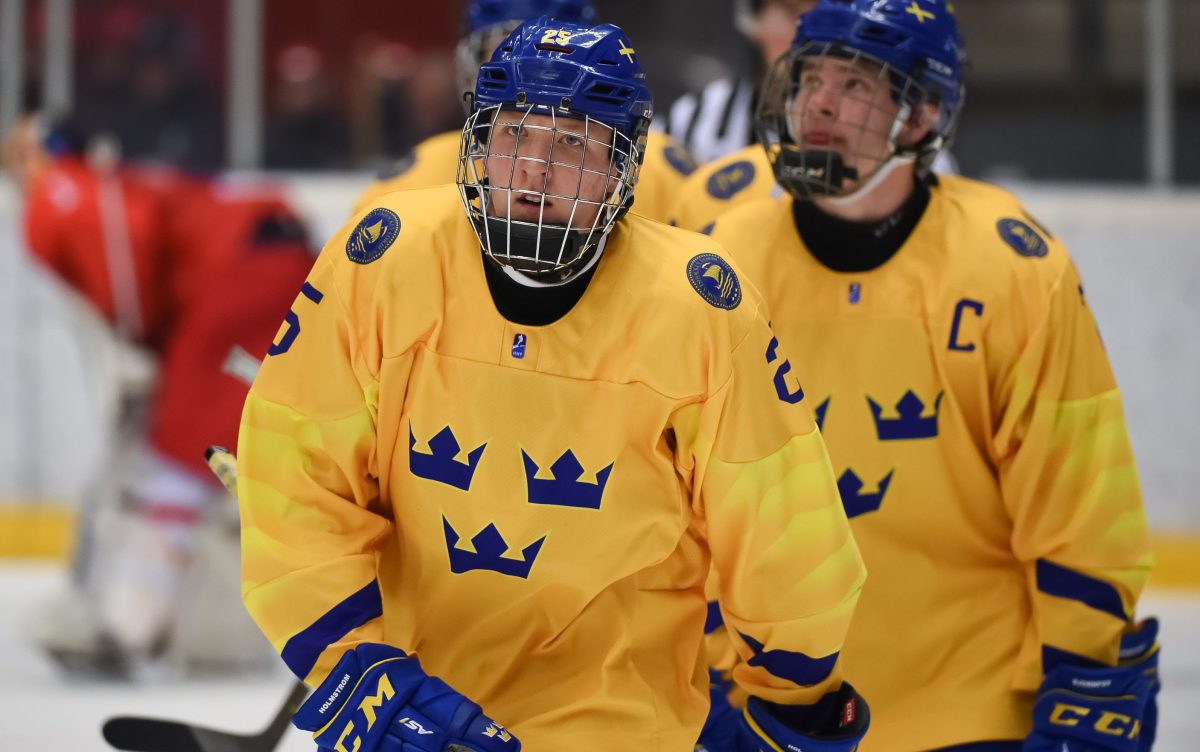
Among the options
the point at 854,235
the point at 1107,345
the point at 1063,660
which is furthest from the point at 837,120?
the point at 1107,345

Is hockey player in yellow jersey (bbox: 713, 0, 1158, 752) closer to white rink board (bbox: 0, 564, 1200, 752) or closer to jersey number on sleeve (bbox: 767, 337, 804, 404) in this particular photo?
jersey number on sleeve (bbox: 767, 337, 804, 404)

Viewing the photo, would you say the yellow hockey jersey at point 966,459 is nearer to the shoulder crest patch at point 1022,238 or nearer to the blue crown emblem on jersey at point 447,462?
the shoulder crest patch at point 1022,238

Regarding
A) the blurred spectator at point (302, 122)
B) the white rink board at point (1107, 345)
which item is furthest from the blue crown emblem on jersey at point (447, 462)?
the blurred spectator at point (302, 122)

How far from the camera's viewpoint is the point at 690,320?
5.01 ft

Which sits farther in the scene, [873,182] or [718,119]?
[718,119]

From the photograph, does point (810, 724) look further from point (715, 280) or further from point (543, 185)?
point (543, 185)

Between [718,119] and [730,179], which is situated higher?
[730,179]

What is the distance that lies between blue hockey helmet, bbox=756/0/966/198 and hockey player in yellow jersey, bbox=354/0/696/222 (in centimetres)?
41

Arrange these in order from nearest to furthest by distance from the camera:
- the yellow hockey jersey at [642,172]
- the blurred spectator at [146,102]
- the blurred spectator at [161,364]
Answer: the yellow hockey jersey at [642,172], the blurred spectator at [161,364], the blurred spectator at [146,102]

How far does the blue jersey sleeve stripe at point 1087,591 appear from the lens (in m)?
1.90

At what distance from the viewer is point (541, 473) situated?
5.04ft

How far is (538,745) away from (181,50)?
13.7 ft

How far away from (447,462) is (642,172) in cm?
95

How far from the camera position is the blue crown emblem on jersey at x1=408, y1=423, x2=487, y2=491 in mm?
1545
